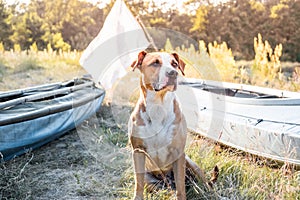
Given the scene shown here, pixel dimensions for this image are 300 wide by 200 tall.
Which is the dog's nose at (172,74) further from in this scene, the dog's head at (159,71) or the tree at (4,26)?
the tree at (4,26)

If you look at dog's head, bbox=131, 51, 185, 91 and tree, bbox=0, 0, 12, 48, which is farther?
tree, bbox=0, 0, 12, 48

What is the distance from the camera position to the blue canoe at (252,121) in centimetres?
252

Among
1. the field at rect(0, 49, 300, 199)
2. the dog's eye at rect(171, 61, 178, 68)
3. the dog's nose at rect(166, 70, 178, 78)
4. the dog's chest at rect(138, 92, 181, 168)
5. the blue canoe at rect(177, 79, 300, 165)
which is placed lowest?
the field at rect(0, 49, 300, 199)

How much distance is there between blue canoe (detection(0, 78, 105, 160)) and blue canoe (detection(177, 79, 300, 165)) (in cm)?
119

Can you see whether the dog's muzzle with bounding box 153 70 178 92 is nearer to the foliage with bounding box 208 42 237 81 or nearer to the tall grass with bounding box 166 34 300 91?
the tall grass with bounding box 166 34 300 91

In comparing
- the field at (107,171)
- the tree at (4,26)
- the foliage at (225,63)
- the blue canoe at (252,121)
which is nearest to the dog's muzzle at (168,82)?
the field at (107,171)

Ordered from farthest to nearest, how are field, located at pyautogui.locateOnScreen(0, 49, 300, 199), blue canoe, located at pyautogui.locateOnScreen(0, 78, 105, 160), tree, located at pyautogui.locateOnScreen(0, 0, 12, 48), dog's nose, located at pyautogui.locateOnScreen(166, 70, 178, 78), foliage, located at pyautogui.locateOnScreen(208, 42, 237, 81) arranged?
tree, located at pyautogui.locateOnScreen(0, 0, 12, 48) → foliage, located at pyautogui.locateOnScreen(208, 42, 237, 81) → blue canoe, located at pyautogui.locateOnScreen(0, 78, 105, 160) → field, located at pyautogui.locateOnScreen(0, 49, 300, 199) → dog's nose, located at pyautogui.locateOnScreen(166, 70, 178, 78)

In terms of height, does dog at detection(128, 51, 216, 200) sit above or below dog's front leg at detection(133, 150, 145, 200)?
above

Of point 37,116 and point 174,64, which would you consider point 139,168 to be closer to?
point 174,64

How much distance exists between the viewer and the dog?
1854 mm

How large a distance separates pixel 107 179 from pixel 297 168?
1.43m

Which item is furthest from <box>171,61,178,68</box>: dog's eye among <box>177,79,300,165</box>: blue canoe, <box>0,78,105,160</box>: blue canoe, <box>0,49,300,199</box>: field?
<box>0,78,105,160</box>: blue canoe

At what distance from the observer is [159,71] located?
184 centimetres

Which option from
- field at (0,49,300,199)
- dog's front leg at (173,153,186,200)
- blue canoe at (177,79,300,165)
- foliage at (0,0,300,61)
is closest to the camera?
dog's front leg at (173,153,186,200)
